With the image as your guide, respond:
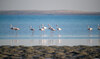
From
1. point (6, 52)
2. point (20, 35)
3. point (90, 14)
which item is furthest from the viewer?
point (90, 14)

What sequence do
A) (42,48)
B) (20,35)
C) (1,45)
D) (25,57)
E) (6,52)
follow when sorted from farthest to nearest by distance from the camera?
(20,35), (1,45), (42,48), (6,52), (25,57)

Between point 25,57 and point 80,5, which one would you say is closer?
point 25,57

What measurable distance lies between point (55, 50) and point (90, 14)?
149 inches

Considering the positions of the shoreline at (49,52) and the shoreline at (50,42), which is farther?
the shoreline at (50,42)

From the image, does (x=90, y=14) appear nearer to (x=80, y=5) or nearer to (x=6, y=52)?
(x=80, y=5)

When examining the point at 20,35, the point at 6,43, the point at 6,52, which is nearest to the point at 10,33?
the point at 20,35

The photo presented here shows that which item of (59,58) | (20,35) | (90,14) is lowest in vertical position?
(59,58)

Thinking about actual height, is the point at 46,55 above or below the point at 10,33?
below

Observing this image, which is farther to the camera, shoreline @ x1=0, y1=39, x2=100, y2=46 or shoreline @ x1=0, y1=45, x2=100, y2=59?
shoreline @ x1=0, y1=39, x2=100, y2=46

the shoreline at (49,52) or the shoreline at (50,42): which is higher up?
the shoreline at (50,42)

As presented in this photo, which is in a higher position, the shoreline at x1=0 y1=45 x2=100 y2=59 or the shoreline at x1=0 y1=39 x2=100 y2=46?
the shoreline at x1=0 y1=39 x2=100 y2=46

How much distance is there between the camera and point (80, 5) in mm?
5543

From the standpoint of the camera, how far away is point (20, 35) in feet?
12.7

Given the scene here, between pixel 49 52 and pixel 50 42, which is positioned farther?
pixel 50 42
